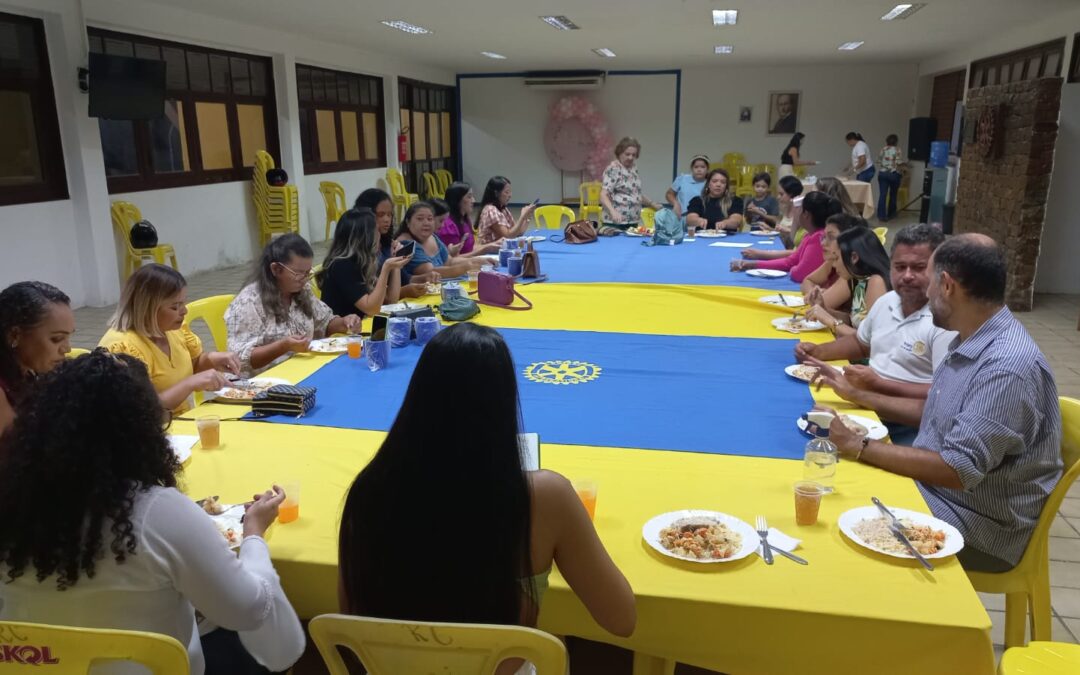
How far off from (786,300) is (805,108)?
11.9m

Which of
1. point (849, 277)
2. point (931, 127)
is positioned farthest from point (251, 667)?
point (931, 127)

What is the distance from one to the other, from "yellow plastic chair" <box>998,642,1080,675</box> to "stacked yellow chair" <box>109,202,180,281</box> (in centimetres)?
687

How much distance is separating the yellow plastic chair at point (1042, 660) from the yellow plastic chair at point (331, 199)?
9.79 meters

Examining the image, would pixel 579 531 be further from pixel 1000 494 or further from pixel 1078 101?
pixel 1078 101

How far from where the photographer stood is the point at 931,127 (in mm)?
12008

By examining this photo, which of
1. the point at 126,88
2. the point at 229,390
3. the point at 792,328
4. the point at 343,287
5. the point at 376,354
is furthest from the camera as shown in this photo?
the point at 126,88

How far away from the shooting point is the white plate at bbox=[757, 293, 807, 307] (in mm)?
3848

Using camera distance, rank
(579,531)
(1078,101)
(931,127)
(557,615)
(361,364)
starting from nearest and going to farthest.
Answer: (579,531) < (557,615) < (361,364) < (1078,101) < (931,127)

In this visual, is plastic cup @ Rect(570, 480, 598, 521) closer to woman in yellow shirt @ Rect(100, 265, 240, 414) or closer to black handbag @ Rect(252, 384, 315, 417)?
black handbag @ Rect(252, 384, 315, 417)

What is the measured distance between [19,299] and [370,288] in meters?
1.82

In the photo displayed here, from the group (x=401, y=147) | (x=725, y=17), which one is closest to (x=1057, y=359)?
(x=725, y=17)

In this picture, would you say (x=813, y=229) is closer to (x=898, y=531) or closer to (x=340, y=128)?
(x=898, y=531)

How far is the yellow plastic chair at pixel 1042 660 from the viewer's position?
1534mm

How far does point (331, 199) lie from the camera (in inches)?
408
